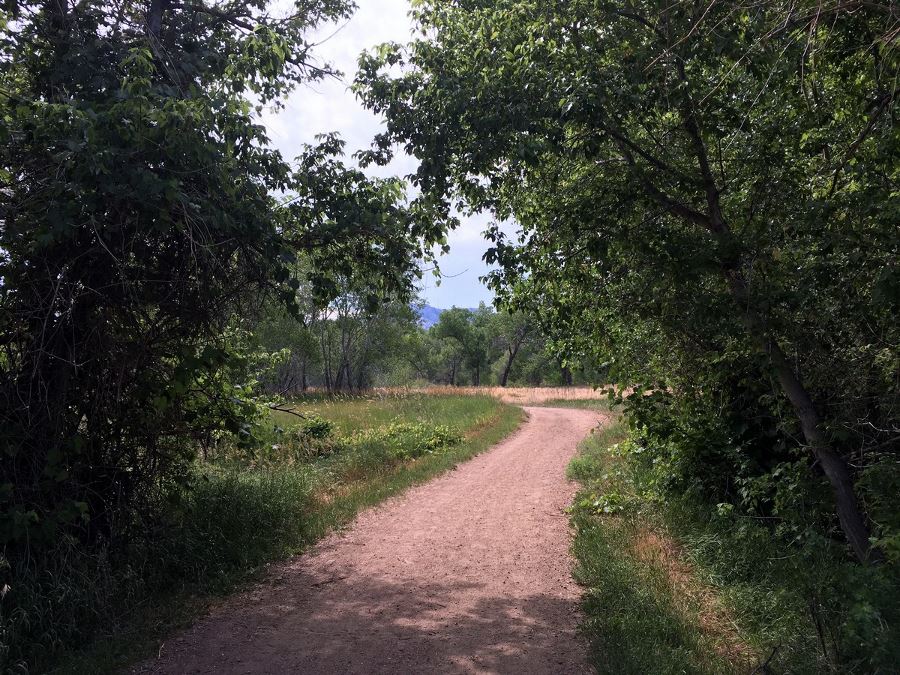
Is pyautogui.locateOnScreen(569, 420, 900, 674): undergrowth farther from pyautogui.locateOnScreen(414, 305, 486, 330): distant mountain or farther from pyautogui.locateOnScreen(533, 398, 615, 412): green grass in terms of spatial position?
pyautogui.locateOnScreen(533, 398, 615, 412): green grass

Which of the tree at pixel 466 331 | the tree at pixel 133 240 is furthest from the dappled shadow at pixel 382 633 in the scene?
the tree at pixel 466 331

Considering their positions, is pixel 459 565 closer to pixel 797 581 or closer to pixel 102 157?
pixel 797 581

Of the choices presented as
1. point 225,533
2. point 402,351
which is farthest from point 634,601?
point 402,351

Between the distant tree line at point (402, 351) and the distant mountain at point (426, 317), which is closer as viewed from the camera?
the distant mountain at point (426, 317)

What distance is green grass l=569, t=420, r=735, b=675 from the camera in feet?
14.2

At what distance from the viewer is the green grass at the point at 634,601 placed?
4.33 meters

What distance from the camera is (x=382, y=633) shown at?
4.95 metres

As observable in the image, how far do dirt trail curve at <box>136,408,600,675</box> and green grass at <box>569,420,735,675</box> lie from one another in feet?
0.71

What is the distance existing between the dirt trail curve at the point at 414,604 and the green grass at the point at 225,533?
282mm

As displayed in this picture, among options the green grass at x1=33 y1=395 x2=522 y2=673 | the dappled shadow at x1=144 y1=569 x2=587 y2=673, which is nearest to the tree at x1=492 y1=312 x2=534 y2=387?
the green grass at x1=33 y1=395 x2=522 y2=673

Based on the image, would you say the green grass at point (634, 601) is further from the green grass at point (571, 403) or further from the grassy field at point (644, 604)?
the green grass at point (571, 403)

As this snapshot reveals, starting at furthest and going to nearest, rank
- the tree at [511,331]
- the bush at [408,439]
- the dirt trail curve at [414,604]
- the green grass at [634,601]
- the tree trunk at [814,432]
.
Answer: the tree at [511,331]
the bush at [408,439]
the tree trunk at [814,432]
the dirt trail curve at [414,604]
the green grass at [634,601]

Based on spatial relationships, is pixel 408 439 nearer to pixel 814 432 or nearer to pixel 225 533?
pixel 225 533

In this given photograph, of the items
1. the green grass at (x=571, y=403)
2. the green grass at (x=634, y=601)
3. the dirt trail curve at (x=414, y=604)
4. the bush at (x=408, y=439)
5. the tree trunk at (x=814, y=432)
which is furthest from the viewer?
the green grass at (x=571, y=403)
